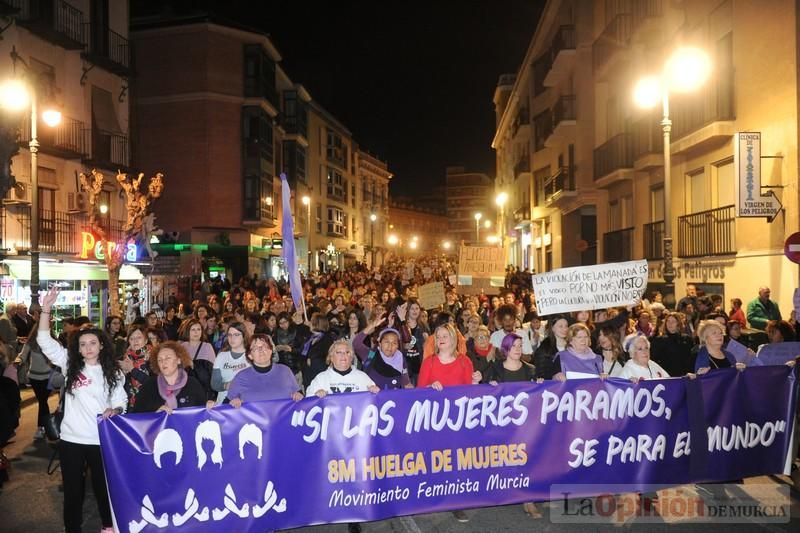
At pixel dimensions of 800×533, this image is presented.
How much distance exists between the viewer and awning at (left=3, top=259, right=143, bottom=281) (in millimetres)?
16703

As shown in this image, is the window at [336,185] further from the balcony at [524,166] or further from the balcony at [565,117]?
the balcony at [565,117]

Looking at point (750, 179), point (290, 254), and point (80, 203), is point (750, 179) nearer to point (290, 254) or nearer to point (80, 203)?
point (290, 254)

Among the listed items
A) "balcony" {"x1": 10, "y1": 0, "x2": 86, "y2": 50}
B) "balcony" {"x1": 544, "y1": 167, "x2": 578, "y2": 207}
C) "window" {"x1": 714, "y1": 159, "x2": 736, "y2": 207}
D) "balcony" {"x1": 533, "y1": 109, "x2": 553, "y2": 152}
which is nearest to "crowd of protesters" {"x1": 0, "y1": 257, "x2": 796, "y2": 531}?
"window" {"x1": 714, "y1": 159, "x2": 736, "y2": 207}

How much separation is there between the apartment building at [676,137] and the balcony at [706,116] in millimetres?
34

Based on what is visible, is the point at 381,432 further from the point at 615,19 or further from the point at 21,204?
the point at 615,19

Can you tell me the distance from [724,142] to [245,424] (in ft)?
47.7

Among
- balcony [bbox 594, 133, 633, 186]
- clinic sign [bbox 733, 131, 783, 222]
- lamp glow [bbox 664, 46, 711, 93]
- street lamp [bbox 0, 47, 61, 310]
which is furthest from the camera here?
balcony [bbox 594, 133, 633, 186]

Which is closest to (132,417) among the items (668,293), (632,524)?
(632,524)

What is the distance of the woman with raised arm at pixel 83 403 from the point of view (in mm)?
5098

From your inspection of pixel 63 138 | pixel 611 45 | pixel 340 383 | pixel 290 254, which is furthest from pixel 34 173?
pixel 611 45

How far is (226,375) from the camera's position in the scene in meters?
7.36

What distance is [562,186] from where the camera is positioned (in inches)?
1160

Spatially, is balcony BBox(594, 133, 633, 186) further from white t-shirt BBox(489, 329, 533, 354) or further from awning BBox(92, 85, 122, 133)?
awning BBox(92, 85, 122, 133)

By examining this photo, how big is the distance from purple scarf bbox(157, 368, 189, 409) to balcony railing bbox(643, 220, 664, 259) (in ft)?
53.4
